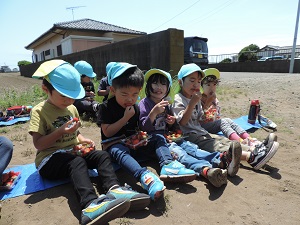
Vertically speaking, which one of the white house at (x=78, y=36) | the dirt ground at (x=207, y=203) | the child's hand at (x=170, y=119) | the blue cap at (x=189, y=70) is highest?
the white house at (x=78, y=36)

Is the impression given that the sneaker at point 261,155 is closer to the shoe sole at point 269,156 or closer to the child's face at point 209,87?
the shoe sole at point 269,156

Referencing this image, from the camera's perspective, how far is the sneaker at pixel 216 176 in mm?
2006

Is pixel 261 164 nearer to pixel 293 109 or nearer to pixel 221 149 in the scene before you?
pixel 221 149

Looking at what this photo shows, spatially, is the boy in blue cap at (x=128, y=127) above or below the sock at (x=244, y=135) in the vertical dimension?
above

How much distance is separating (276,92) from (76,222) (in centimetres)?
671

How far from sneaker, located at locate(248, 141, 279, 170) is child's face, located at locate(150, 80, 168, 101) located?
1.18m

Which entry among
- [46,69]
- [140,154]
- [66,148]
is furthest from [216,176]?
[46,69]

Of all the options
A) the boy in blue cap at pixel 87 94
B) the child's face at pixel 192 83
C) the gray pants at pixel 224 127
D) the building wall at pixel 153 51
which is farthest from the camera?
the building wall at pixel 153 51

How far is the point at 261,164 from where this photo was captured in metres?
2.38

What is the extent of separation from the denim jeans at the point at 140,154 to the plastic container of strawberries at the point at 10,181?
960 millimetres

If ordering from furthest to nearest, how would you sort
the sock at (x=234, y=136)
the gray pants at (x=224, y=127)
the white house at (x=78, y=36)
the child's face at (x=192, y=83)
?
1. the white house at (x=78, y=36)
2. the gray pants at (x=224, y=127)
3. the sock at (x=234, y=136)
4. the child's face at (x=192, y=83)

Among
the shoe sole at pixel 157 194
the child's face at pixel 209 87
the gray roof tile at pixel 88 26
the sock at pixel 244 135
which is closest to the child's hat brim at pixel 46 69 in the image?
the shoe sole at pixel 157 194

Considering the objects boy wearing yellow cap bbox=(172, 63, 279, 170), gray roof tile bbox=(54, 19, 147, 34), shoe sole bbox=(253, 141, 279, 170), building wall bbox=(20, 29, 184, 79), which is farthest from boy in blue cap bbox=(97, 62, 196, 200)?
gray roof tile bbox=(54, 19, 147, 34)

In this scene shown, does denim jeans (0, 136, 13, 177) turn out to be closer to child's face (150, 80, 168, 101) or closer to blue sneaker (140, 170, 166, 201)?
blue sneaker (140, 170, 166, 201)
